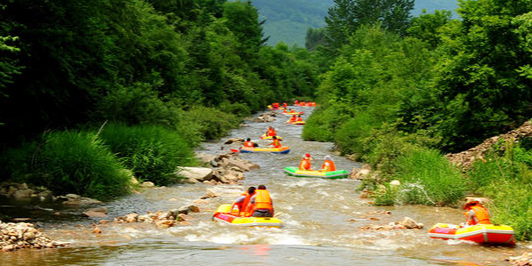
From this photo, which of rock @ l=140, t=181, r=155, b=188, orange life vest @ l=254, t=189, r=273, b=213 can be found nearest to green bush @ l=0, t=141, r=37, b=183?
rock @ l=140, t=181, r=155, b=188

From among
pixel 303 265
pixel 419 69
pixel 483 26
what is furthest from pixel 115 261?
pixel 419 69

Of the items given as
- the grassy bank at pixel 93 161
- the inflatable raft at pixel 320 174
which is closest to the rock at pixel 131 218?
the grassy bank at pixel 93 161

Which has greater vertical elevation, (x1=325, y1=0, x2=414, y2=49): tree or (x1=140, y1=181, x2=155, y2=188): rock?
(x1=325, y1=0, x2=414, y2=49): tree

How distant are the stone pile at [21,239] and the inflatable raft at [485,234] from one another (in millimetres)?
8427

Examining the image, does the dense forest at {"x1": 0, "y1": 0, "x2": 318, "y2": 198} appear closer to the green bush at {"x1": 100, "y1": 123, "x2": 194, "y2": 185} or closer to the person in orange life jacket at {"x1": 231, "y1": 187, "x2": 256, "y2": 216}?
the green bush at {"x1": 100, "y1": 123, "x2": 194, "y2": 185}

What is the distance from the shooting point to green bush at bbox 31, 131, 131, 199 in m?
17.6

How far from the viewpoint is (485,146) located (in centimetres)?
2016

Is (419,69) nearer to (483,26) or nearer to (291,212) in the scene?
(483,26)

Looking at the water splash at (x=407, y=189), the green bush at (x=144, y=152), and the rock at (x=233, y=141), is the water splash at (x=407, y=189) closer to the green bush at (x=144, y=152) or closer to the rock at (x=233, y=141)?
the green bush at (x=144, y=152)

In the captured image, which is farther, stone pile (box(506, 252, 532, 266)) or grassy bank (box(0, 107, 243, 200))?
grassy bank (box(0, 107, 243, 200))

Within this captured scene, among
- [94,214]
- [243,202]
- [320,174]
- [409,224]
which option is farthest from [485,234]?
[320,174]

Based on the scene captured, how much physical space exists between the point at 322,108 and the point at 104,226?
33242 millimetres

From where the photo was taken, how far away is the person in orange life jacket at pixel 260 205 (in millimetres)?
14562

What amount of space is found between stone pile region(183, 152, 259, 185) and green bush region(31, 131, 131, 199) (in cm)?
406
